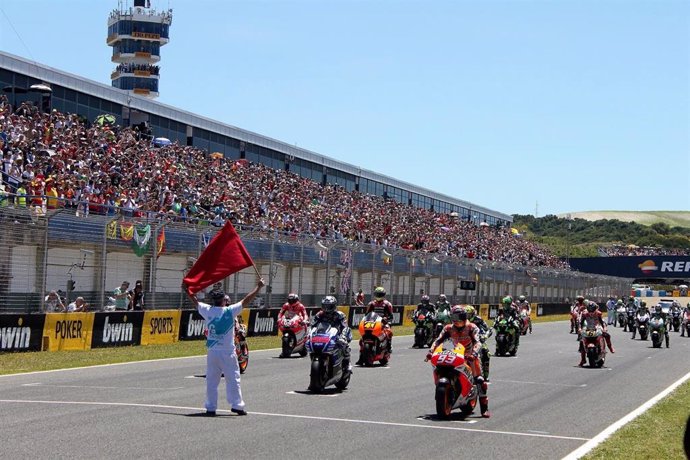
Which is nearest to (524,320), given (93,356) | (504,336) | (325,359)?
(504,336)

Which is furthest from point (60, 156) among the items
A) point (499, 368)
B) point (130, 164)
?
point (499, 368)

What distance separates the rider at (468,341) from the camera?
14773 mm

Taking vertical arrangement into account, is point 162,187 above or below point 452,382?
above

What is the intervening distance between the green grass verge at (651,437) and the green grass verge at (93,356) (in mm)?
11544

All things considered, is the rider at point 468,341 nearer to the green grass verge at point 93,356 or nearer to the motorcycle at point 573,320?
the green grass verge at point 93,356

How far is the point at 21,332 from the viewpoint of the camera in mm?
23484

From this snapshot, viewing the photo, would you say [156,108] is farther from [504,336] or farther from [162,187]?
[504,336]

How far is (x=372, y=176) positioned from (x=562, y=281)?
17298 mm

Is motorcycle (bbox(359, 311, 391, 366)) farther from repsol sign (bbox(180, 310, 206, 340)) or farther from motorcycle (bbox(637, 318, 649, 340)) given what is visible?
motorcycle (bbox(637, 318, 649, 340))

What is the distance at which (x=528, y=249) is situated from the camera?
9419 centimetres

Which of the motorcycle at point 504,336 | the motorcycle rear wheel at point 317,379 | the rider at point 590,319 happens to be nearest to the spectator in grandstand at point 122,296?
the motorcycle at point 504,336

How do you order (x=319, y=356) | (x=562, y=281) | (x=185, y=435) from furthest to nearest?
(x=562, y=281)
(x=319, y=356)
(x=185, y=435)

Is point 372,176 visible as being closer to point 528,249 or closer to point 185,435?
point 528,249

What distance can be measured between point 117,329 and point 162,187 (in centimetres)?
1154
